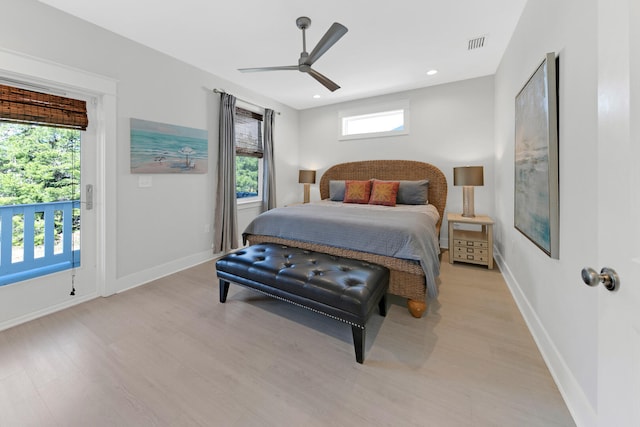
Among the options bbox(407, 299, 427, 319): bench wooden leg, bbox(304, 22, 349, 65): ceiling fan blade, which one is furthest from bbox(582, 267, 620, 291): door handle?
bbox(304, 22, 349, 65): ceiling fan blade

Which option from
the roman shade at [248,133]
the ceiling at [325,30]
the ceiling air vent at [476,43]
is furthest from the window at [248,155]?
the ceiling air vent at [476,43]

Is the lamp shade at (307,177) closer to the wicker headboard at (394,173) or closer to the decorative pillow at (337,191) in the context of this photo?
the wicker headboard at (394,173)

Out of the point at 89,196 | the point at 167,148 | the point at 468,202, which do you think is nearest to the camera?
the point at 89,196

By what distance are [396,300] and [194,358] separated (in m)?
1.77

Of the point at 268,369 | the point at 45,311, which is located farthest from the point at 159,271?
the point at 268,369

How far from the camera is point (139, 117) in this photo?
2.80 metres

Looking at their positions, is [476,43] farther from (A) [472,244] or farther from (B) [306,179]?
(B) [306,179]

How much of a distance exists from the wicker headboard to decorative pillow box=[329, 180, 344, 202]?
0.40 meters

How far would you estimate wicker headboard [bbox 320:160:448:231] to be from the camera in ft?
13.5

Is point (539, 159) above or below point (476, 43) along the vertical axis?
below

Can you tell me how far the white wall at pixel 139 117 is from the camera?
2.15 m

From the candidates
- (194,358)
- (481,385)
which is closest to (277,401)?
(194,358)

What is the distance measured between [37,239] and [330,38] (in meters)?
3.09

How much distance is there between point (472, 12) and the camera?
2.33 meters
